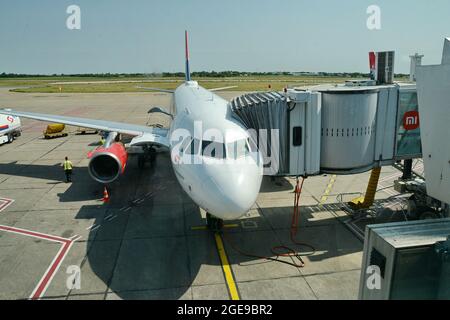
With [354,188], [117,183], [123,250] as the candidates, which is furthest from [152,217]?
[354,188]

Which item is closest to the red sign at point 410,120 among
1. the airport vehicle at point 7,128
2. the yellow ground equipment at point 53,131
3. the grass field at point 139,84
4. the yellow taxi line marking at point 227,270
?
the yellow taxi line marking at point 227,270

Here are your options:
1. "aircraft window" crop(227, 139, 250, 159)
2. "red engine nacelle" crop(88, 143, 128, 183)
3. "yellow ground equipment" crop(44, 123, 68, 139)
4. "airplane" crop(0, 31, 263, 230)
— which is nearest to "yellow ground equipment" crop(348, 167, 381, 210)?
"airplane" crop(0, 31, 263, 230)

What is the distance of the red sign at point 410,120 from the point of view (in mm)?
13406

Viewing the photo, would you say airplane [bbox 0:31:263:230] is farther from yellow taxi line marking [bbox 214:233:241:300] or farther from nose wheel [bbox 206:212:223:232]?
yellow taxi line marking [bbox 214:233:241:300]

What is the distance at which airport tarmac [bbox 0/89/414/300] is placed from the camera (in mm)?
9938

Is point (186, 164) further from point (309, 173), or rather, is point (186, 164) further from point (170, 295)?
point (309, 173)

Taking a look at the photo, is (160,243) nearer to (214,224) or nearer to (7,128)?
(214,224)

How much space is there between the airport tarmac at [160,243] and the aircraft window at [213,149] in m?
3.40

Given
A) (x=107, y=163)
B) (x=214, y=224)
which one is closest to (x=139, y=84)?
(x=107, y=163)

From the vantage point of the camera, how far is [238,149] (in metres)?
11.1

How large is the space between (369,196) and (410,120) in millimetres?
3453

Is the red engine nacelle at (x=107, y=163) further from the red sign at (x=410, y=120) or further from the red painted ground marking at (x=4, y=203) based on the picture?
the red sign at (x=410, y=120)

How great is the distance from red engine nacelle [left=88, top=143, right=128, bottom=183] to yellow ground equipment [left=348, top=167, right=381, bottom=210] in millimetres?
11043

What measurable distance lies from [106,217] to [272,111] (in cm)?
818
